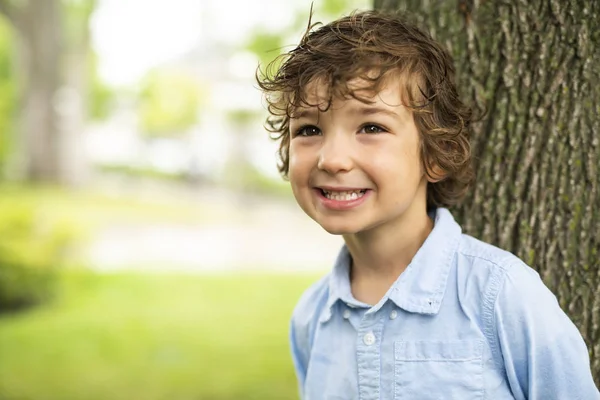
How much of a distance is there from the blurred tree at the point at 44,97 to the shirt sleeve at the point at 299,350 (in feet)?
53.5

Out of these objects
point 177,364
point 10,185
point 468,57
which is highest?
point 468,57

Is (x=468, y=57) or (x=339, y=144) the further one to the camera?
(x=468, y=57)

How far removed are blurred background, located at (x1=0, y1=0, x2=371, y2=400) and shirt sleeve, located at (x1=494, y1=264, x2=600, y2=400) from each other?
104cm

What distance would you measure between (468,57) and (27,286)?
7.35 meters

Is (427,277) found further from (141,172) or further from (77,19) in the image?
(141,172)

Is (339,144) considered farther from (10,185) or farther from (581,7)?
(10,185)

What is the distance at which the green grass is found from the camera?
6.07m

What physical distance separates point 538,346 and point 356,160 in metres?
0.59

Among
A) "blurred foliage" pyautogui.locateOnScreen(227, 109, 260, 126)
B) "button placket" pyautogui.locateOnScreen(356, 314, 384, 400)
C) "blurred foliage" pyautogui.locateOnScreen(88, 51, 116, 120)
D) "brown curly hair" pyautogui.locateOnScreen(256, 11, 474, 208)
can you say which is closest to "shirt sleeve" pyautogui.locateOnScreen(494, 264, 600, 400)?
"button placket" pyautogui.locateOnScreen(356, 314, 384, 400)

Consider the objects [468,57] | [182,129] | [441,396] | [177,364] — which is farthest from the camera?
[182,129]

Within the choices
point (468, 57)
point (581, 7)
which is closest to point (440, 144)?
point (468, 57)

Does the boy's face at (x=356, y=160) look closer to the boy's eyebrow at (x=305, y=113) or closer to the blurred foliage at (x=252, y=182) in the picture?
the boy's eyebrow at (x=305, y=113)

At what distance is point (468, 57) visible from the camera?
2.20 m

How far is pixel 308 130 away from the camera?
185cm
